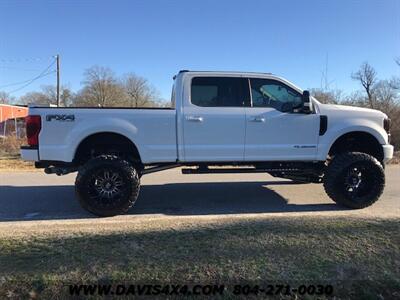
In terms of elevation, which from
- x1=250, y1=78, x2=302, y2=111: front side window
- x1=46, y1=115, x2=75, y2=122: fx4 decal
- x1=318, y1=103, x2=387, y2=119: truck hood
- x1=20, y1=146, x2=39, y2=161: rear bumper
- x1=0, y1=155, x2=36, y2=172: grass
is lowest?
x1=0, y1=155, x2=36, y2=172: grass

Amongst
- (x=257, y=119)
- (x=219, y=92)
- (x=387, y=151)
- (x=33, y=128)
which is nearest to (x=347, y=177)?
(x=387, y=151)

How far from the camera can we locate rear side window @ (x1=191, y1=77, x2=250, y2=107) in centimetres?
710

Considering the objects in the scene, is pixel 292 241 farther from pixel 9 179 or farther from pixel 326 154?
pixel 9 179

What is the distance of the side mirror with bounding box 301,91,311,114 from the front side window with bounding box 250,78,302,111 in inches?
3.6

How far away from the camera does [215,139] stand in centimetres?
698

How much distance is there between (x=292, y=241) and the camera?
492 cm

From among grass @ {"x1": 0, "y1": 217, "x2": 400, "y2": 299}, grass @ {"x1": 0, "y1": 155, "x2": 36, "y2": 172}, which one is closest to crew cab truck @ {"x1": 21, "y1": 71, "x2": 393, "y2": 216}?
grass @ {"x1": 0, "y1": 217, "x2": 400, "y2": 299}

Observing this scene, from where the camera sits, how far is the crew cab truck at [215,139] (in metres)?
6.61

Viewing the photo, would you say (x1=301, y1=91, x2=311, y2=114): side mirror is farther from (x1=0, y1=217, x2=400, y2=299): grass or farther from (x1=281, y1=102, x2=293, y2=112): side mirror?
(x1=0, y1=217, x2=400, y2=299): grass

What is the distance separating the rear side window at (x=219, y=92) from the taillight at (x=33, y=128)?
2.38 meters

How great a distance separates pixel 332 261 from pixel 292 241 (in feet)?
1.93

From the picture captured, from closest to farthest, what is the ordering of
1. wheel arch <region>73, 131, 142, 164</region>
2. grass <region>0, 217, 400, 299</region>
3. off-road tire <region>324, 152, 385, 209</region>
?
grass <region>0, 217, 400, 299</region>, wheel arch <region>73, 131, 142, 164</region>, off-road tire <region>324, 152, 385, 209</region>

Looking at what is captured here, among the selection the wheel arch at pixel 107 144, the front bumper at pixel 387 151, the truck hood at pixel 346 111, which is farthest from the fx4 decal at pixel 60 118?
the front bumper at pixel 387 151

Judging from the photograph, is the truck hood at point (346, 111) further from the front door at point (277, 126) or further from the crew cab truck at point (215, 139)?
the front door at point (277, 126)
